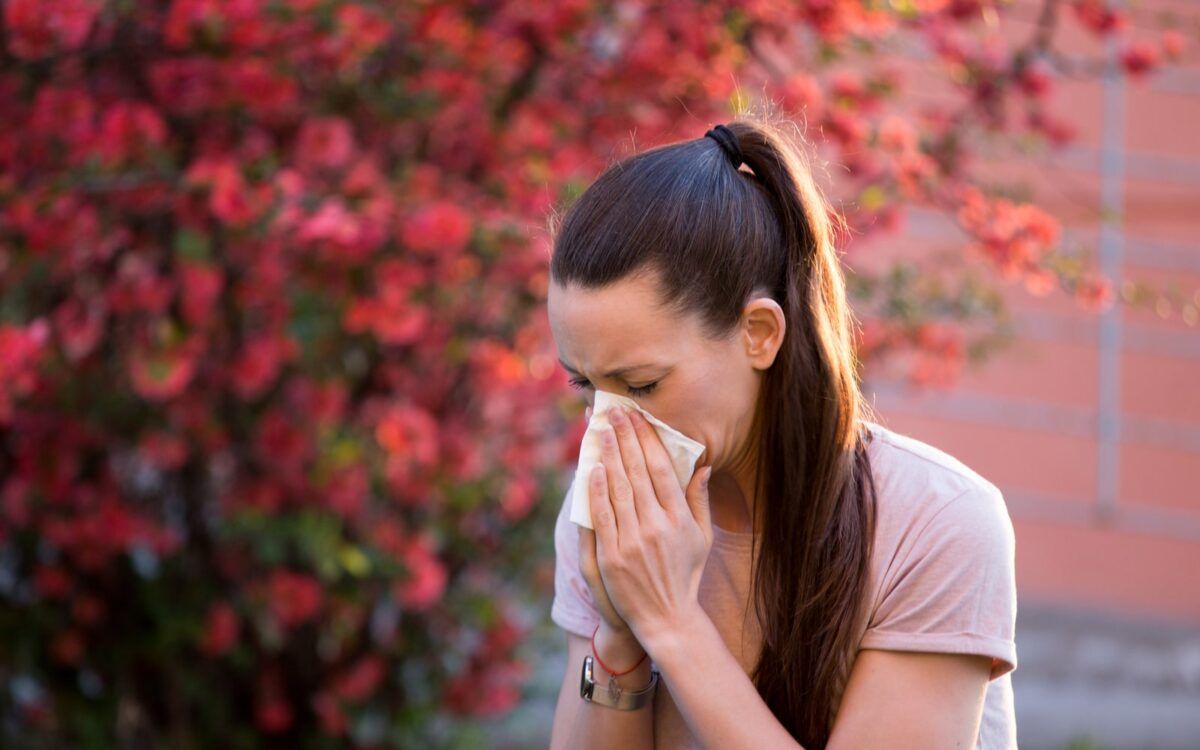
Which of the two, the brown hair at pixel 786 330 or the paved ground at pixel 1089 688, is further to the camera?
the paved ground at pixel 1089 688

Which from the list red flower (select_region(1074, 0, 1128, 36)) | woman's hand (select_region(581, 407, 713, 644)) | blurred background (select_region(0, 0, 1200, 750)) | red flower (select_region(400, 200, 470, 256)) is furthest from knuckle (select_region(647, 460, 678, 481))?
red flower (select_region(1074, 0, 1128, 36))

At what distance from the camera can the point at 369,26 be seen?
10.7 feet

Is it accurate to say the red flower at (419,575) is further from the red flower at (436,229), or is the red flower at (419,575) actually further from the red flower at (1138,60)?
the red flower at (1138,60)

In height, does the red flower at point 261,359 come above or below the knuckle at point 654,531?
above

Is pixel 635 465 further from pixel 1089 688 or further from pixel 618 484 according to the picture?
pixel 1089 688

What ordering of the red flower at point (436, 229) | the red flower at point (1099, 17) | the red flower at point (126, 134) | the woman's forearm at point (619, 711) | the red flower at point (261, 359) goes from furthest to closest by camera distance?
the red flower at point (1099, 17) < the red flower at point (261, 359) < the red flower at point (126, 134) < the red flower at point (436, 229) < the woman's forearm at point (619, 711)

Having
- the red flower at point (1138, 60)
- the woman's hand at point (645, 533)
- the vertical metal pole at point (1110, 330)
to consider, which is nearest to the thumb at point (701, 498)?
the woman's hand at point (645, 533)

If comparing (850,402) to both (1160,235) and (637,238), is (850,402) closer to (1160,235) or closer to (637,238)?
(637,238)

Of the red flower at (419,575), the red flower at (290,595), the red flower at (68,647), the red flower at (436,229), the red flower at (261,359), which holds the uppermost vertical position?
the red flower at (436,229)

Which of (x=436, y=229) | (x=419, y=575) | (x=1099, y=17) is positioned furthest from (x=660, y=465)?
(x=1099, y=17)

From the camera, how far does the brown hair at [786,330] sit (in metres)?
1.96

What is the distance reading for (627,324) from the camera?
1921 mm

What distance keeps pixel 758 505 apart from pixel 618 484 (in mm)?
250

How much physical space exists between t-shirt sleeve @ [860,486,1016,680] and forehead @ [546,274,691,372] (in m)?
0.42
